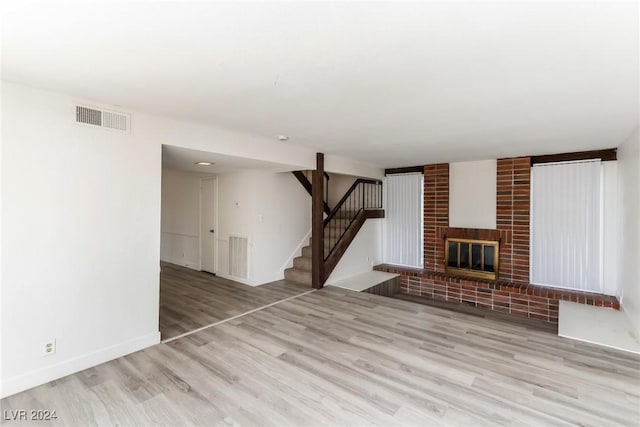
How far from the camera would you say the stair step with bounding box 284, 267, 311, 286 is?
5402 mm

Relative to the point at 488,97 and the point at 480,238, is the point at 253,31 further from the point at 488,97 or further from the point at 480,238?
the point at 480,238

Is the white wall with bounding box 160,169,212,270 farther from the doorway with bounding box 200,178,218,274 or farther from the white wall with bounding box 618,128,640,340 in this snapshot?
the white wall with bounding box 618,128,640,340

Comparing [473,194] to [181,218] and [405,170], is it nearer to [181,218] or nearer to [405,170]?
[405,170]

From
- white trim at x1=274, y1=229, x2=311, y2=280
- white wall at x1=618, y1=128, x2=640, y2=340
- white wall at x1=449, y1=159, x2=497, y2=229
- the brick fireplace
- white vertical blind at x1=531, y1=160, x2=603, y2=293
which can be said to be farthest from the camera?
white trim at x1=274, y1=229, x2=311, y2=280

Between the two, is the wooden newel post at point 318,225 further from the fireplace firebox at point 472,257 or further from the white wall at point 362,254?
the fireplace firebox at point 472,257

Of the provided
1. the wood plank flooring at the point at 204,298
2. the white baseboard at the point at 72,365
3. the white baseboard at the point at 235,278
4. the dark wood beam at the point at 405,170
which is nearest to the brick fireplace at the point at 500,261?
the dark wood beam at the point at 405,170

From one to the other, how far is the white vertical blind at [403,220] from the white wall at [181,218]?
4247 millimetres

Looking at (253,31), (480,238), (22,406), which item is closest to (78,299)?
(22,406)

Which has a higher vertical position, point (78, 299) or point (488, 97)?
point (488, 97)

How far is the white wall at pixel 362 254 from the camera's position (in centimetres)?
583

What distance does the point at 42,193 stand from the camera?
2.40 meters

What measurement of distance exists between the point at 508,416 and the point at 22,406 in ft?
11.1

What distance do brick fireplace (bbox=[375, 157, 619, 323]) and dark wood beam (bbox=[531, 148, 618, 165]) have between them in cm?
20

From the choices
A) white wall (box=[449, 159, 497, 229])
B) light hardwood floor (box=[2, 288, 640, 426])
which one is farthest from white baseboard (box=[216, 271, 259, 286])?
white wall (box=[449, 159, 497, 229])
